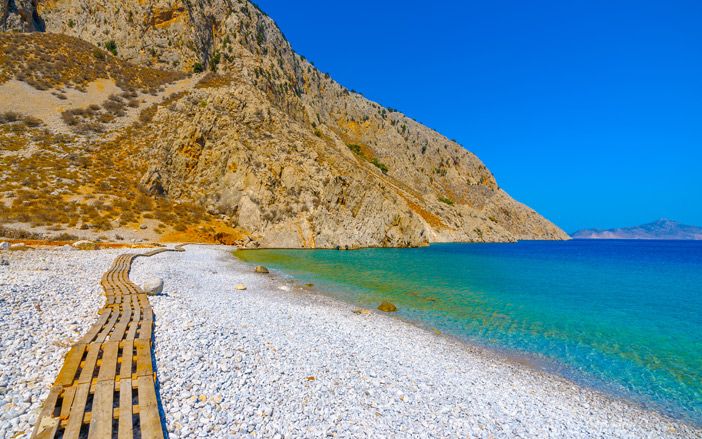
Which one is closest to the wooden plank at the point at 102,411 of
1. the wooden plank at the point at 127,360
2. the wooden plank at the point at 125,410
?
the wooden plank at the point at 125,410

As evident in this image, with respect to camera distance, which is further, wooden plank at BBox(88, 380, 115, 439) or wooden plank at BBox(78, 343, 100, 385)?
wooden plank at BBox(78, 343, 100, 385)

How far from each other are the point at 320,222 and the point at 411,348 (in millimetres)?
38163

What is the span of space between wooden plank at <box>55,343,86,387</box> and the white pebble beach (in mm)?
189

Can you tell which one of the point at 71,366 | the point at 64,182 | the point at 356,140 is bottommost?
the point at 64,182

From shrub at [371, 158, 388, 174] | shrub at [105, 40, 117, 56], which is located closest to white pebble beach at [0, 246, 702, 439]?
shrub at [105, 40, 117, 56]

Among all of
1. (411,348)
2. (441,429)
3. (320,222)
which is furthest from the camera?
(320,222)

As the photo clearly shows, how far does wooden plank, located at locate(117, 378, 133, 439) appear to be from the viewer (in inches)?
178

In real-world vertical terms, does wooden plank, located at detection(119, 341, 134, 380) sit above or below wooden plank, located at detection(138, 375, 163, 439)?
below

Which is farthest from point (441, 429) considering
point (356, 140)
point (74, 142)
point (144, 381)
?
point (356, 140)

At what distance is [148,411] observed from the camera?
5.05 metres

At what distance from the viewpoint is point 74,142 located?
149ft

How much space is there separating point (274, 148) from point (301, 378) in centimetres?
4625

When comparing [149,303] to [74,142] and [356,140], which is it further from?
[356,140]

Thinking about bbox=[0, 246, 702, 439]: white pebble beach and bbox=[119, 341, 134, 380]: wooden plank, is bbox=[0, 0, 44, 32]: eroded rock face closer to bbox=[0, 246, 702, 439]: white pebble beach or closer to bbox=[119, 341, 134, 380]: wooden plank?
bbox=[0, 246, 702, 439]: white pebble beach
